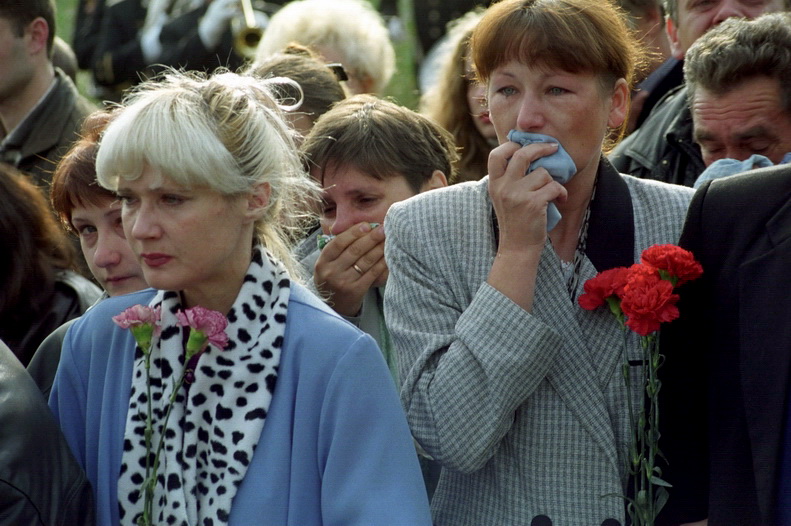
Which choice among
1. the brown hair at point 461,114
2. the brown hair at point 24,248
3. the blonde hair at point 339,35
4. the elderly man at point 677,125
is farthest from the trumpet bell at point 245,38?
the elderly man at point 677,125

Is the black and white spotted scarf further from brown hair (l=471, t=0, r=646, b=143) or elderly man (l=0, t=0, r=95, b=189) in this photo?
elderly man (l=0, t=0, r=95, b=189)

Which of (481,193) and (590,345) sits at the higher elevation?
(481,193)

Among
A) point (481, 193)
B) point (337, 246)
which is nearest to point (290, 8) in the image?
point (337, 246)

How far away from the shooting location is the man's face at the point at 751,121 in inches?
124

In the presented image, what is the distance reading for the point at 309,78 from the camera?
3.89 meters

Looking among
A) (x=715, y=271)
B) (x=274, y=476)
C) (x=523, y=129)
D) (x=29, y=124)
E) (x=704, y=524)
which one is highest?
(x=523, y=129)

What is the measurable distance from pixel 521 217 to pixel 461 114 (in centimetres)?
224

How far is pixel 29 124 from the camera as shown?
481 centimetres

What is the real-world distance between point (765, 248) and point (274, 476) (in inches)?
41.8

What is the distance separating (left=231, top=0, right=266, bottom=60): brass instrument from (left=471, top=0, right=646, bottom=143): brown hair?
14.0 ft

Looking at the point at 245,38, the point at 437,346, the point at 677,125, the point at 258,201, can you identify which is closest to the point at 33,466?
the point at 258,201

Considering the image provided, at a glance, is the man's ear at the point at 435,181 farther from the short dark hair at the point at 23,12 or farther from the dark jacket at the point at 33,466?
the short dark hair at the point at 23,12

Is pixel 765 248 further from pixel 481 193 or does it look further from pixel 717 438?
pixel 481 193

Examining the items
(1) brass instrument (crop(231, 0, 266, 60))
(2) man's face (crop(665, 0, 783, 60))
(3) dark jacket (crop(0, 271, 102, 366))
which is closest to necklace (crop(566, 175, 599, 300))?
(2) man's face (crop(665, 0, 783, 60))
